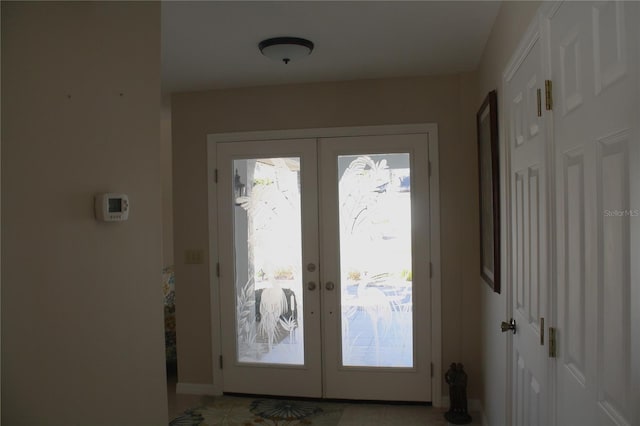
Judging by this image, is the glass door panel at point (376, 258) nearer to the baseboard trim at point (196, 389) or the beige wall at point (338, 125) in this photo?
the beige wall at point (338, 125)

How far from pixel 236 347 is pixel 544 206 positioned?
2.88 m

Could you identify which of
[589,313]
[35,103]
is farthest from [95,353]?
[589,313]

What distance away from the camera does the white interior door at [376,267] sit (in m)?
3.59

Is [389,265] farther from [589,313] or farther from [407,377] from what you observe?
[589,313]

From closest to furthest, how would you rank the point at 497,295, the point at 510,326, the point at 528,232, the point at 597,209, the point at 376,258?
the point at 597,209, the point at 528,232, the point at 510,326, the point at 497,295, the point at 376,258

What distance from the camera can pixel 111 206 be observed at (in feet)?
4.98

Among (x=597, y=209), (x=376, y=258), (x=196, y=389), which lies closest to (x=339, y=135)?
(x=376, y=258)

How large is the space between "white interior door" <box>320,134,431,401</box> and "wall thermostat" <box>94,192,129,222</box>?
2.21 m

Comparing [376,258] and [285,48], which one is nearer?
[285,48]

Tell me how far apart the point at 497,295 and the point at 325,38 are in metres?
1.68

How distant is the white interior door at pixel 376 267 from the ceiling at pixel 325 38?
1.89 feet

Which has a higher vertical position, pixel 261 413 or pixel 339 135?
pixel 339 135

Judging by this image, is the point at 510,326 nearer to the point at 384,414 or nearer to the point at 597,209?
the point at 597,209

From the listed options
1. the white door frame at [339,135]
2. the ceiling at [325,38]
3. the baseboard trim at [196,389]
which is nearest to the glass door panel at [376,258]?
the white door frame at [339,135]
